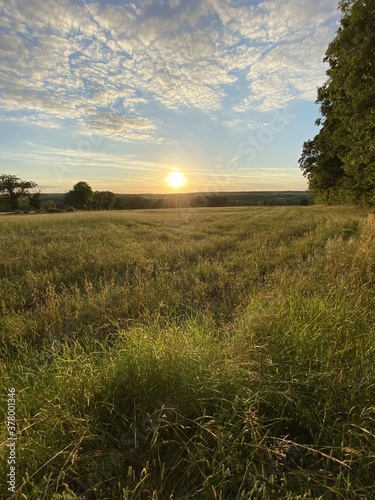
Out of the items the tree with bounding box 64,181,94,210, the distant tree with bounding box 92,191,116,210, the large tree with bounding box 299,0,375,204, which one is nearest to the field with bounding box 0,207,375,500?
the large tree with bounding box 299,0,375,204

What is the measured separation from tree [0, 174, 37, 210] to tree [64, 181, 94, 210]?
39.4ft

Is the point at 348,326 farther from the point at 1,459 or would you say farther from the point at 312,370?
the point at 1,459

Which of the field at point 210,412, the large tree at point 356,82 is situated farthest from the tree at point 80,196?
the field at point 210,412

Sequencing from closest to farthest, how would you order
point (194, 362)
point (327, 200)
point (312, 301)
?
point (194, 362)
point (312, 301)
point (327, 200)

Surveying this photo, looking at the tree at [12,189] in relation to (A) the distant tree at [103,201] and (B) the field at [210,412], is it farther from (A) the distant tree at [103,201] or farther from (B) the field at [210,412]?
(B) the field at [210,412]

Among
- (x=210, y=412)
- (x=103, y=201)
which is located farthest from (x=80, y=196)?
(x=210, y=412)

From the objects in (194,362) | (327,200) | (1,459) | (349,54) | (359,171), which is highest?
(349,54)

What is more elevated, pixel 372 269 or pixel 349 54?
pixel 349 54

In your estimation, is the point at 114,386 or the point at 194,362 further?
the point at 194,362

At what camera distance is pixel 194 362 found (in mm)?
2254

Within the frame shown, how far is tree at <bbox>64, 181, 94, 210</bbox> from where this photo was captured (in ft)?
278

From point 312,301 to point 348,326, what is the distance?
557 millimetres

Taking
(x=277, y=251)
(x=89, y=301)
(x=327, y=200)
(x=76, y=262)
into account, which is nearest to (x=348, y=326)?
(x=89, y=301)

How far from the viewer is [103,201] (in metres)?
94.3
